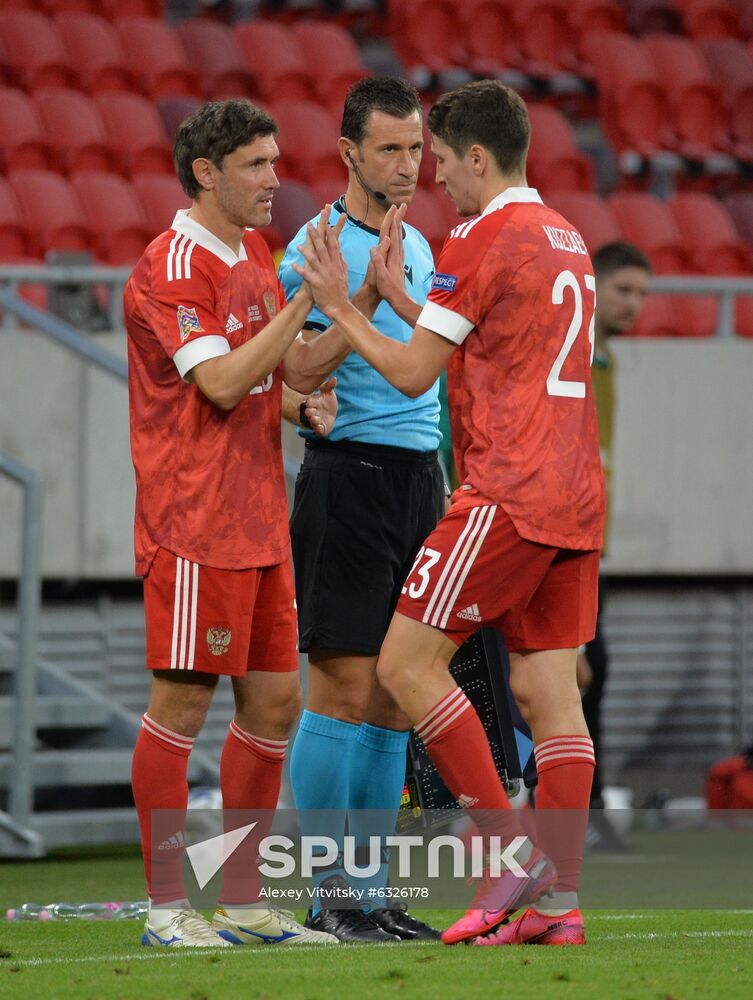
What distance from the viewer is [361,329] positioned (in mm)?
3982

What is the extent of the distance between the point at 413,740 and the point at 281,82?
7327 mm

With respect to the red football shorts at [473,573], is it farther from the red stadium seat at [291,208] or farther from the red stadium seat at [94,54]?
the red stadium seat at [94,54]

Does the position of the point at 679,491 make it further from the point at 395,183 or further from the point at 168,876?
the point at 168,876

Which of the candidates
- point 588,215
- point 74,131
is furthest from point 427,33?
point 74,131

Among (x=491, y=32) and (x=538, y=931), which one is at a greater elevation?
(x=491, y=32)

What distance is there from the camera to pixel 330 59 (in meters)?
11.6

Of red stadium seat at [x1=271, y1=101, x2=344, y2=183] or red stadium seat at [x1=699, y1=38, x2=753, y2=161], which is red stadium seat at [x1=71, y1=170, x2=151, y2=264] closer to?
red stadium seat at [x1=271, y1=101, x2=344, y2=183]

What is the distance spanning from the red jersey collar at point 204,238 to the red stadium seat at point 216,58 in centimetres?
708

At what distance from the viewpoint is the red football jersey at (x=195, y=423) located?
3.95 m

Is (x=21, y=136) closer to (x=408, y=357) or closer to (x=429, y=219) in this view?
(x=429, y=219)

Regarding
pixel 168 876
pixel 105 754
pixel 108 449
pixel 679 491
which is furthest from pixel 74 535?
pixel 168 876

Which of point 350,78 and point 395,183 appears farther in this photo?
point 350,78

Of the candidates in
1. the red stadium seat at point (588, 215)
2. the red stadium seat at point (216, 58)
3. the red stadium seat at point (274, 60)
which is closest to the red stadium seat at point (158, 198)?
the red stadium seat at point (216, 58)

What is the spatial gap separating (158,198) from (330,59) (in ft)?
7.85
